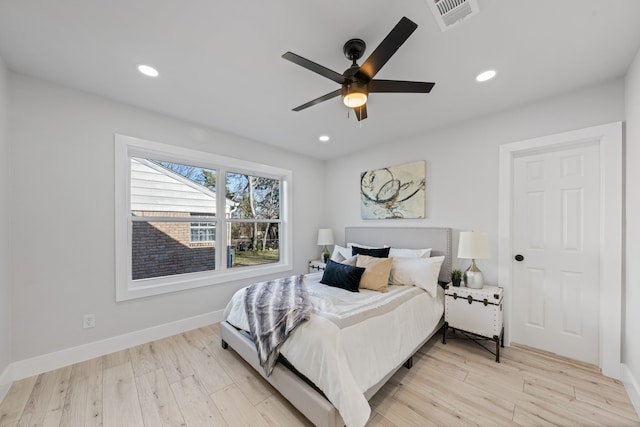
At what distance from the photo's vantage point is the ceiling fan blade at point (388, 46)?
3.98 feet

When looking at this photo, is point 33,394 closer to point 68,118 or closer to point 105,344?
point 105,344

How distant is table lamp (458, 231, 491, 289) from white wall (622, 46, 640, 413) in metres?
0.93

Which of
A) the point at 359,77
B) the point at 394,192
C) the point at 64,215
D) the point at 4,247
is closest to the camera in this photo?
the point at 359,77

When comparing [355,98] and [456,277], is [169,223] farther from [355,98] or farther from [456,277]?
[456,277]

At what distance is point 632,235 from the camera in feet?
6.26

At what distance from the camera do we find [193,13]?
1486mm

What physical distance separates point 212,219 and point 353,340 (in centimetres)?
256

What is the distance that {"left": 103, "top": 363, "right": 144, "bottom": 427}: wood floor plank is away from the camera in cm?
162

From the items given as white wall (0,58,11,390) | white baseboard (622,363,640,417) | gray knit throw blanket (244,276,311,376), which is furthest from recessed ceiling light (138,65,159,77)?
white baseboard (622,363,640,417)

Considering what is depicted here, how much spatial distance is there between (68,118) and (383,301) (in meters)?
3.41

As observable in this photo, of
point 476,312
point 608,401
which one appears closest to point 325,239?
point 476,312

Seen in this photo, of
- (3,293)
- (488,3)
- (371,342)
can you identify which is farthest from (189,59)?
(371,342)

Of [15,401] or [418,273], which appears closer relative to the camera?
[15,401]

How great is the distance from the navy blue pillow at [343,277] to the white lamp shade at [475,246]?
1090mm
